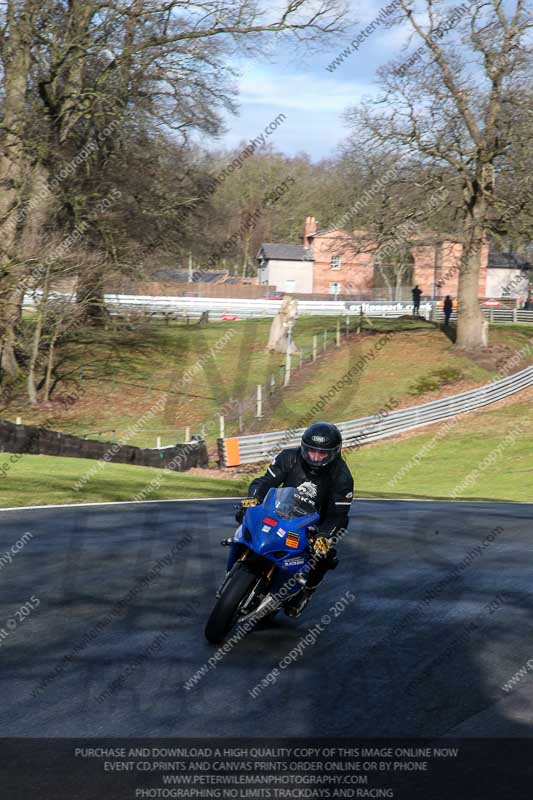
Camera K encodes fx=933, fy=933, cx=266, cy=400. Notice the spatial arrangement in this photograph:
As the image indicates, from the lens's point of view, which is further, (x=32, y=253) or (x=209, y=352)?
(x=209, y=352)

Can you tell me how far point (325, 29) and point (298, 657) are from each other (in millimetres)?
34415

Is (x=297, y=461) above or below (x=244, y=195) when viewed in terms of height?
below

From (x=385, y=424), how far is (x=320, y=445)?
82.0ft

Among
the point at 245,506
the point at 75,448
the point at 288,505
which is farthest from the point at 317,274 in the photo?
the point at 288,505

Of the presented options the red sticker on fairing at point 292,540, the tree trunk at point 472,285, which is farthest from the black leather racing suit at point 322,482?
the tree trunk at point 472,285

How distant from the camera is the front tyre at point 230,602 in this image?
23.5ft

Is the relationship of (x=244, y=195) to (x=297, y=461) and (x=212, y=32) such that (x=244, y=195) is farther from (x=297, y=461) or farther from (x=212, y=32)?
(x=297, y=461)

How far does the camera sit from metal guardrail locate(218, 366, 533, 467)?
94.5 feet

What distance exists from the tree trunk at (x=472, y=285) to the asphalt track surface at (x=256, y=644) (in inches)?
1102

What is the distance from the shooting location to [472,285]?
41.2 metres

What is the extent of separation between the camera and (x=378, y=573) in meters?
10.3

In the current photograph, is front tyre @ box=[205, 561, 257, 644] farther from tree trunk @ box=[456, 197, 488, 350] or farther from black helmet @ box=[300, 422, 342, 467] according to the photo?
tree trunk @ box=[456, 197, 488, 350]

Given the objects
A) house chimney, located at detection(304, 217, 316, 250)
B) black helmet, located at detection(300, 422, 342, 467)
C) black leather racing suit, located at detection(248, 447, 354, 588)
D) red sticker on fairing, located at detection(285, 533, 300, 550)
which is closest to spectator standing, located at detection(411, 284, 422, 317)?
black leather racing suit, located at detection(248, 447, 354, 588)

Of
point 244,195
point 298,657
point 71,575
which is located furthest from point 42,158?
point 244,195
